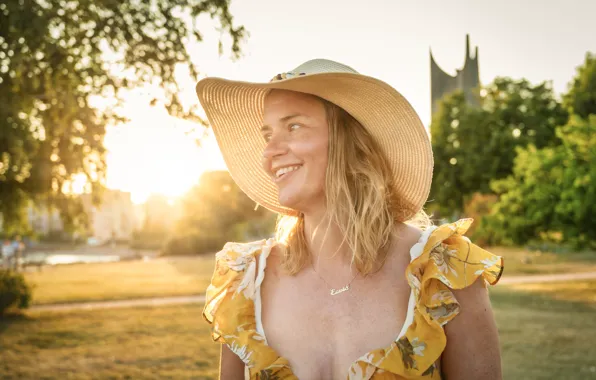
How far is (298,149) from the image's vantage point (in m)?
2.22

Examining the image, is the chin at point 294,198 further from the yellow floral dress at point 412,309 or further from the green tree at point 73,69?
the green tree at point 73,69

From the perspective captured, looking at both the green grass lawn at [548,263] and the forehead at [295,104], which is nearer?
the forehead at [295,104]

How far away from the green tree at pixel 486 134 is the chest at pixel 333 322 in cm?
2749

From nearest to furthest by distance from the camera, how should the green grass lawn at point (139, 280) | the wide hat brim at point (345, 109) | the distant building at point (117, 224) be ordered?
the wide hat brim at point (345, 109), the green grass lawn at point (139, 280), the distant building at point (117, 224)

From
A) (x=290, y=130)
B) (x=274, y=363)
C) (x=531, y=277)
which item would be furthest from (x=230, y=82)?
(x=531, y=277)

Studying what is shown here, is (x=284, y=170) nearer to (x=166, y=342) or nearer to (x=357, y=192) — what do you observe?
(x=357, y=192)

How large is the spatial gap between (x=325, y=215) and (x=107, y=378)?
25.7ft

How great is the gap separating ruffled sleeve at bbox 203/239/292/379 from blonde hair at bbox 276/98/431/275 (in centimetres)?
21

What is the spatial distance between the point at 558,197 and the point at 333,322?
14310 millimetres

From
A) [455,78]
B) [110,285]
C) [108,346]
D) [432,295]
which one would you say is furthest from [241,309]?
[455,78]

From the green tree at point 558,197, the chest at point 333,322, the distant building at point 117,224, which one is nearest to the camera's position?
the chest at point 333,322

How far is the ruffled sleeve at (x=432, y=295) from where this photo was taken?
2039 millimetres

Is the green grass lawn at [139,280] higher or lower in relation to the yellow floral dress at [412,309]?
lower

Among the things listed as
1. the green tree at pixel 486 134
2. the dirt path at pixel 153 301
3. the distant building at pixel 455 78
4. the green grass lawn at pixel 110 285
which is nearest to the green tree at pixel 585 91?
the green tree at pixel 486 134
